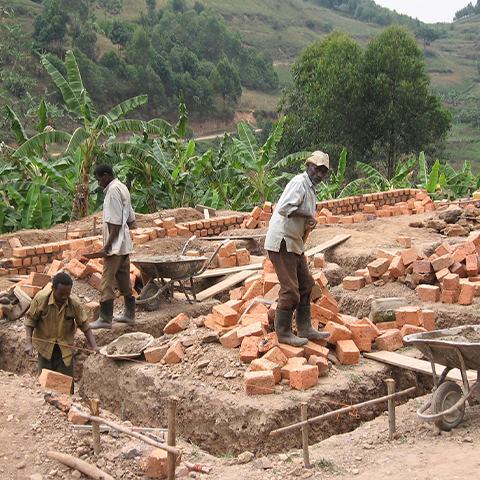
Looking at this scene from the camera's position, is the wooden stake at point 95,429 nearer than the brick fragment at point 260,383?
Yes

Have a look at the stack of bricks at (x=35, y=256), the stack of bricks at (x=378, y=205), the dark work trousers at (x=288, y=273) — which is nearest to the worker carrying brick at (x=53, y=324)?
the dark work trousers at (x=288, y=273)

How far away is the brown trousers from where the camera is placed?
21.0 feet

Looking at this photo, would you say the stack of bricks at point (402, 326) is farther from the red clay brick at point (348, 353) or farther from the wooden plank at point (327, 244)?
the wooden plank at point (327, 244)

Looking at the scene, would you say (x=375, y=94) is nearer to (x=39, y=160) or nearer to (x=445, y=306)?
(x=39, y=160)

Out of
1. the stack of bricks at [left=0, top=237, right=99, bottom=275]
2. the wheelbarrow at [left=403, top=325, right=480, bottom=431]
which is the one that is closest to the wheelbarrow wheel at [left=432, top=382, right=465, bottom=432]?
the wheelbarrow at [left=403, top=325, right=480, bottom=431]

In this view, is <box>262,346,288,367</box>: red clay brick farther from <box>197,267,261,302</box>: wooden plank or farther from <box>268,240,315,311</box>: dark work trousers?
<box>197,267,261,302</box>: wooden plank

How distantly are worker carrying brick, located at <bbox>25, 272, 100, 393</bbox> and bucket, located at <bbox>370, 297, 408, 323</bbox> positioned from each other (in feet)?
10.6

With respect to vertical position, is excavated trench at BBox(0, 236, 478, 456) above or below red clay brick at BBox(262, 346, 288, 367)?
below

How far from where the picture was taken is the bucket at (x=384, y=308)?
22.1 ft

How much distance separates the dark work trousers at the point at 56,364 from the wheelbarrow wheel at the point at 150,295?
1692 millimetres

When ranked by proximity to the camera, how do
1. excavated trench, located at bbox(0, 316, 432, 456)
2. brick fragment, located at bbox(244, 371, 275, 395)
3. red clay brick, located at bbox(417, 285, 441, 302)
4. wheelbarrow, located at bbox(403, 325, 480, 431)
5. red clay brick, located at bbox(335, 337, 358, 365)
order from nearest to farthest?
wheelbarrow, located at bbox(403, 325, 480, 431), excavated trench, located at bbox(0, 316, 432, 456), brick fragment, located at bbox(244, 371, 275, 395), red clay brick, located at bbox(335, 337, 358, 365), red clay brick, located at bbox(417, 285, 441, 302)

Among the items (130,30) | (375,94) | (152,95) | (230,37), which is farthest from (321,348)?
(230,37)

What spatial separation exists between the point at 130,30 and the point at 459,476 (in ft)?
189

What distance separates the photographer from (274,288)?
652 cm
